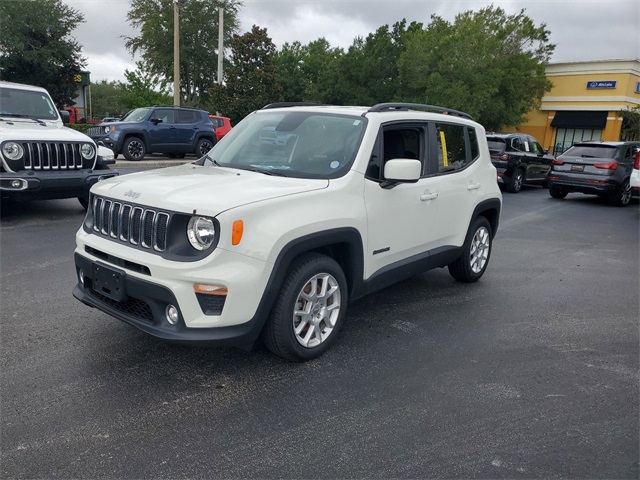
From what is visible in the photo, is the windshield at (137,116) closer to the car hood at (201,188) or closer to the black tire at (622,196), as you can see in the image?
the black tire at (622,196)

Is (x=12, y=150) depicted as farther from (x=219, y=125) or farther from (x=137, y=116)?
(x=219, y=125)

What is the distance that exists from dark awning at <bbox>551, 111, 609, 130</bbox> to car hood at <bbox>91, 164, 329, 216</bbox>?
41.5 m

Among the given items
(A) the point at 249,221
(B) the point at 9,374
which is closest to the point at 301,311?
(A) the point at 249,221

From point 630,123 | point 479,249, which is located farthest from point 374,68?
point 479,249

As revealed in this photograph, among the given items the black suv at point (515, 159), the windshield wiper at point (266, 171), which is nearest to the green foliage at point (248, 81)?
the black suv at point (515, 159)

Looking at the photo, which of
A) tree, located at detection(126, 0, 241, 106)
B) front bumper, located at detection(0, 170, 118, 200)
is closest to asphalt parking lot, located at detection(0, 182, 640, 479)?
front bumper, located at detection(0, 170, 118, 200)

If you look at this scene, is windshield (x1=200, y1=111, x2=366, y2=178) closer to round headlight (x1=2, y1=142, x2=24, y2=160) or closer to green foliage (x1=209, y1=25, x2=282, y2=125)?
round headlight (x1=2, y1=142, x2=24, y2=160)

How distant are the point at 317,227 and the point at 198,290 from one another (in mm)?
895

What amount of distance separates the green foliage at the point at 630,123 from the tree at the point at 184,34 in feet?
95.2

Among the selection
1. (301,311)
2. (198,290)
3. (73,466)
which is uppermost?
(198,290)

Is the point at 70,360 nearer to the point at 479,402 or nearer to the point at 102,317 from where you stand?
the point at 102,317

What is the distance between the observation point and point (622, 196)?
45.5 ft

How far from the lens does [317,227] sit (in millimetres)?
3555

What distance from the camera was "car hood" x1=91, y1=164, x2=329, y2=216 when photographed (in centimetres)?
323
